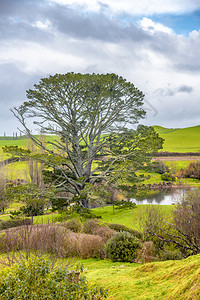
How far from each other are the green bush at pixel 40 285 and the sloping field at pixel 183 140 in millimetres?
109677

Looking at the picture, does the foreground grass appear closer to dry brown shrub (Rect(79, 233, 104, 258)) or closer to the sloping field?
dry brown shrub (Rect(79, 233, 104, 258))

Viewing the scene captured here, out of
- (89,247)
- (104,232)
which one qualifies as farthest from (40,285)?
(104,232)

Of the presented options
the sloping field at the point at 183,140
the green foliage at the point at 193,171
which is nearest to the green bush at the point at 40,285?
the green foliage at the point at 193,171

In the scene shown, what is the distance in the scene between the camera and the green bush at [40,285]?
5234mm

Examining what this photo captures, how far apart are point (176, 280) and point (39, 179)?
3592 cm

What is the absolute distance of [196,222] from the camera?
44.2 feet

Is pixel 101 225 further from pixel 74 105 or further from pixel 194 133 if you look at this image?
pixel 194 133

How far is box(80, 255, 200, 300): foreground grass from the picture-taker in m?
5.02

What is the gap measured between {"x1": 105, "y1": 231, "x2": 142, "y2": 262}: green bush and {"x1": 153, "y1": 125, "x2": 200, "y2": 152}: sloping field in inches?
3988

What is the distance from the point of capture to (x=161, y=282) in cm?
603

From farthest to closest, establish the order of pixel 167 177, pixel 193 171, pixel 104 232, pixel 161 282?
pixel 193 171 → pixel 167 177 → pixel 104 232 → pixel 161 282

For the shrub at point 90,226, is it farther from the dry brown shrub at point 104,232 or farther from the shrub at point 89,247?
the shrub at point 89,247

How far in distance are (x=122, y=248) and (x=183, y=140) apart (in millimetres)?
129669

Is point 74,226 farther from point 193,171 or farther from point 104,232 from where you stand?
point 193,171
